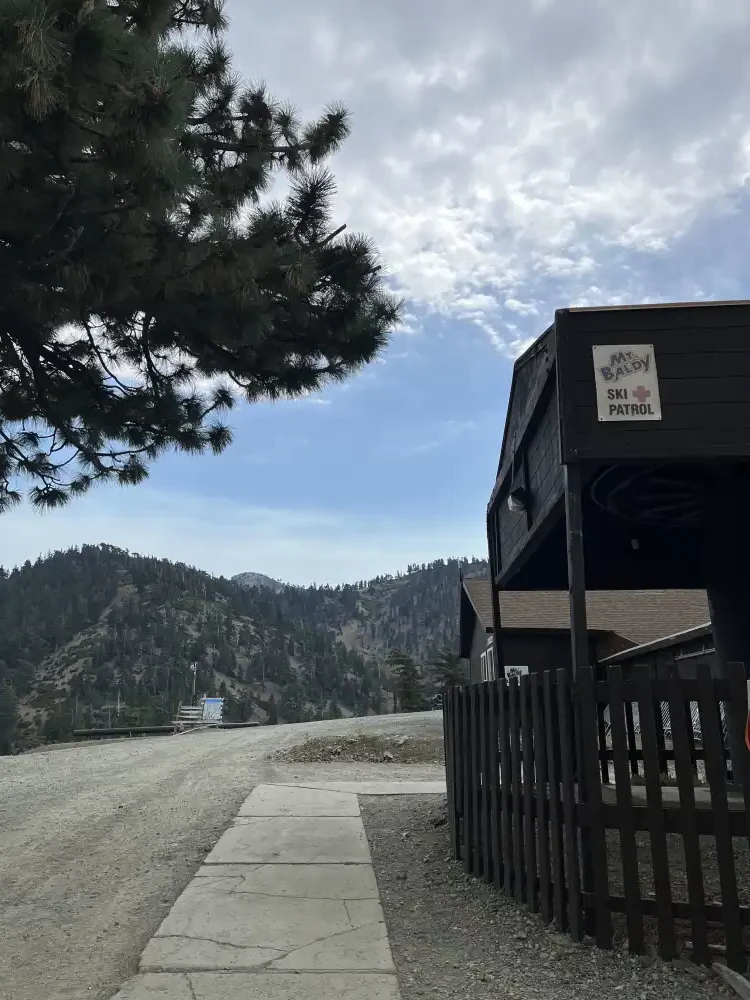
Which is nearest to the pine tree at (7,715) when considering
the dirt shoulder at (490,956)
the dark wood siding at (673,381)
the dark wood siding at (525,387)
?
the dark wood siding at (525,387)

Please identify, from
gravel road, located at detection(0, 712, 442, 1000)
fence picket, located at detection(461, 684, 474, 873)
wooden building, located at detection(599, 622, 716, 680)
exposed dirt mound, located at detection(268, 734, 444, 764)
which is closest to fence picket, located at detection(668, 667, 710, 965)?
fence picket, located at detection(461, 684, 474, 873)

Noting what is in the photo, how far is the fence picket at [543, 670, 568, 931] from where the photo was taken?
13.3ft

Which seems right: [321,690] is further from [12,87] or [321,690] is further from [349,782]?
[12,87]

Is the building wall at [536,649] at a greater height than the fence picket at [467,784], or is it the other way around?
the building wall at [536,649]

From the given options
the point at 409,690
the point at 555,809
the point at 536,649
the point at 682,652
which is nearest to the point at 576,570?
the point at 555,809

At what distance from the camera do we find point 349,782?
33.2 ft

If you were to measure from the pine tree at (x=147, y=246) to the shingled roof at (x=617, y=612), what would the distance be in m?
14.7

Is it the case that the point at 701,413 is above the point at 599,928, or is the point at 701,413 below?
above

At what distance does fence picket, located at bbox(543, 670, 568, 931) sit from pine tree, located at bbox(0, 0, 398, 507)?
11.4 ft

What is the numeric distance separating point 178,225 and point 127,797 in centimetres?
685

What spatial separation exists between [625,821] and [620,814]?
39mm

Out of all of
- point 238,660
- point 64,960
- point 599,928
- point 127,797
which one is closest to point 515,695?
point 599,928

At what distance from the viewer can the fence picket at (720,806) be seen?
363 centimetres

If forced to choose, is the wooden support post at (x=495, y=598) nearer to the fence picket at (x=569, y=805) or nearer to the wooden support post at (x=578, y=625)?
the wooden support post at (x=578, y=625)
